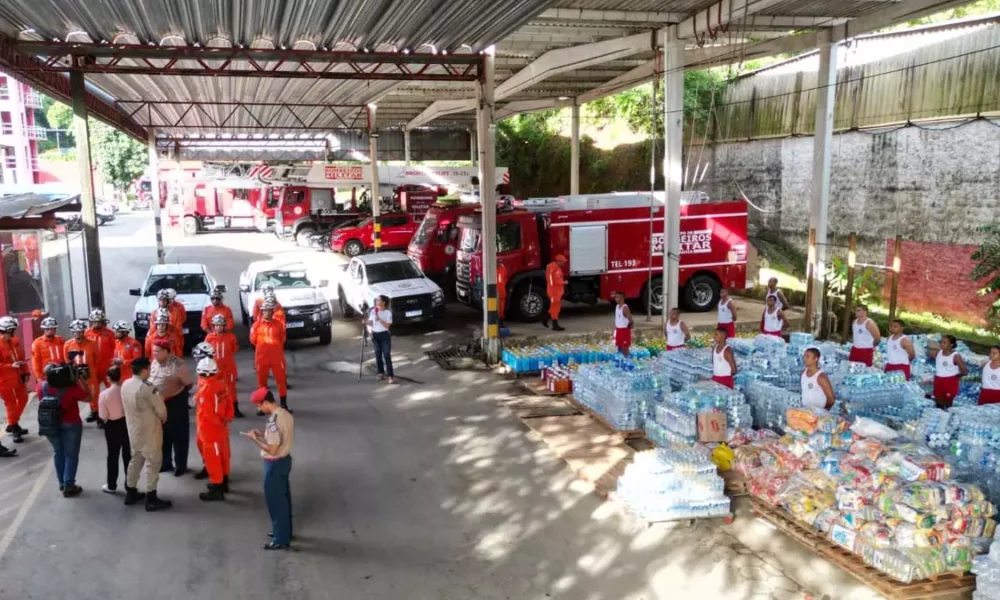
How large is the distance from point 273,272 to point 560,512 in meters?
10.5

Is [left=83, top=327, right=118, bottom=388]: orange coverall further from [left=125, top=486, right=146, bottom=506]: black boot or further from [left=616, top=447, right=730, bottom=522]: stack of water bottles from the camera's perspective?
[left=616, top=447, right=730, bottom=522]: stack of water bottles

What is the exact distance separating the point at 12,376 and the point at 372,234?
1975 cm

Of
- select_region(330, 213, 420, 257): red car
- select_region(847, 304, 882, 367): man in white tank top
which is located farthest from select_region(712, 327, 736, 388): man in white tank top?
select_region(330, 213, 420, 257): red car

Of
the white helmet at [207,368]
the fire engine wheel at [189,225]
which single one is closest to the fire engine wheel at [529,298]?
the white helmet at [207,368]

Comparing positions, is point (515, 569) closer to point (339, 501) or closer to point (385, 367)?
point (339, 501)

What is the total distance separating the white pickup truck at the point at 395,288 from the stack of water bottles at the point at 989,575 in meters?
12.1

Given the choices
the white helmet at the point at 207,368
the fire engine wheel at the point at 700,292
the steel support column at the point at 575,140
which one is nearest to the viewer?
the white helmet at the point at 207,368

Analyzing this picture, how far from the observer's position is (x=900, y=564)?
238 inches

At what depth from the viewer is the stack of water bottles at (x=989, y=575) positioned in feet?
18.9

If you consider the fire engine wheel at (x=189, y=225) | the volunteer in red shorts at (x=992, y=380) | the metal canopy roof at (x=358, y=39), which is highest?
the metal canopy roof at (x=358, y=39)

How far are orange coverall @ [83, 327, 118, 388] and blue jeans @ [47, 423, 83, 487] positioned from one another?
233cm

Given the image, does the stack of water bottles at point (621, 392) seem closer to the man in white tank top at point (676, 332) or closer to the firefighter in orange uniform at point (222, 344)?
the man in white tank top at point (676, 332)

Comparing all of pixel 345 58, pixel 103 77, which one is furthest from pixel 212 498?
pixel 103 77

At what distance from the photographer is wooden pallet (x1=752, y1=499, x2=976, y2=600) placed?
19.6ft
